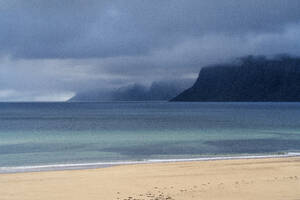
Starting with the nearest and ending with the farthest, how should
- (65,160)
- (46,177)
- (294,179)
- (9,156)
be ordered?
(294,179)
(46,177)
(65,160)
(9,156)

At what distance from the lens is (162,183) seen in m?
13.6

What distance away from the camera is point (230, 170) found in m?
16.5

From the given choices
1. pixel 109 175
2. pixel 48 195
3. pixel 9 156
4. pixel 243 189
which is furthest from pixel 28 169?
pixel 243 189

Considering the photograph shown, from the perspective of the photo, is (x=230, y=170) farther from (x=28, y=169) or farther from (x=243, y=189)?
(x=28, y=169)

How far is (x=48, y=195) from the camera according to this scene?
11648 millimetres

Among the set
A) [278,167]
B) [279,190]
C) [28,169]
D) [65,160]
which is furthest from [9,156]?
[279,190]

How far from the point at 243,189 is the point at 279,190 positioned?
1.10 m

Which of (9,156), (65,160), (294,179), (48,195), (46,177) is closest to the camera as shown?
(48,195)

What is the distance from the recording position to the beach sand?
1153 cm

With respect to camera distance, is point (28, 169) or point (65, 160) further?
point (65, 160)

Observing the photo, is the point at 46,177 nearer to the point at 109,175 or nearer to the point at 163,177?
the point at 109,175

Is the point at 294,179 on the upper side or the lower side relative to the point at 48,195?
lower

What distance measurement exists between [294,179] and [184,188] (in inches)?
170

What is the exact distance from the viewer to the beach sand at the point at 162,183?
11.5 meters
